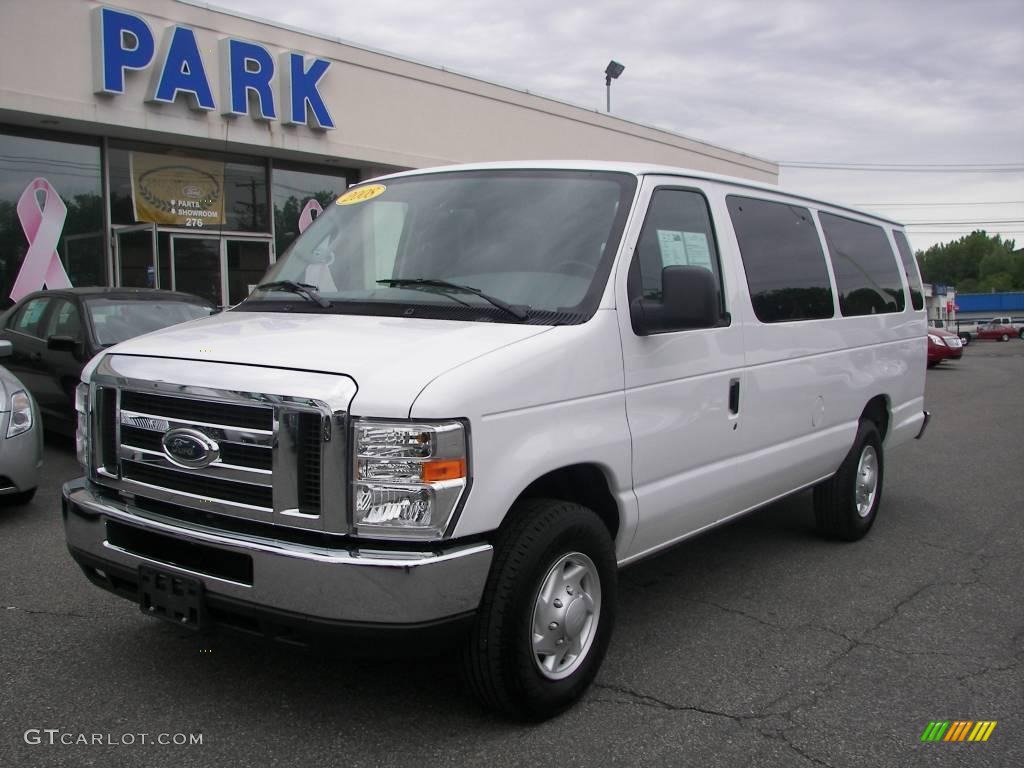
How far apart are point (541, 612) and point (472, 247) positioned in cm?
158

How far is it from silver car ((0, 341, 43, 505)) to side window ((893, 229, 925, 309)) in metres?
6.24

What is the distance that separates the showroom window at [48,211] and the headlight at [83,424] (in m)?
11.9

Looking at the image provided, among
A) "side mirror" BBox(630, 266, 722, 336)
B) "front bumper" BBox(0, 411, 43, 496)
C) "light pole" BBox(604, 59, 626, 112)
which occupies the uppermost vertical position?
"light pole" BBox(604, 59, 626, 112)

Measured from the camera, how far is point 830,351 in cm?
546

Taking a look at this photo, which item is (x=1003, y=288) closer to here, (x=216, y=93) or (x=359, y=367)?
(x=216, y=93)

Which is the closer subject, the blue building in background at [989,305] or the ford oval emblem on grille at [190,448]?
the ford oval emblem on grille at [190,448]

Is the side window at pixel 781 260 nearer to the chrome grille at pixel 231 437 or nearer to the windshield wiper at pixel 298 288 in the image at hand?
the windshield wiper at pixel 298 288

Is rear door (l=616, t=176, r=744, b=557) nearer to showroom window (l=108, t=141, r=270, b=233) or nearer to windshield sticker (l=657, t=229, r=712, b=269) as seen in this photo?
windshield sticker (l=657, t=229, r=712, b=269)

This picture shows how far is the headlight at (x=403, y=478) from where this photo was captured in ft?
9.66

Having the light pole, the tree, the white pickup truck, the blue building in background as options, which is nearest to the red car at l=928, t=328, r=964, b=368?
the light pole

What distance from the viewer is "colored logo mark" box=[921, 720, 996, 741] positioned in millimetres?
3432

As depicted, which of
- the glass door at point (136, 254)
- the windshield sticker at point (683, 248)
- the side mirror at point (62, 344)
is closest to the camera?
the windshield sticker at point (683, 248)

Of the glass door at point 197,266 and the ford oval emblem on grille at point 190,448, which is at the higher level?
the glass door at point 197,266

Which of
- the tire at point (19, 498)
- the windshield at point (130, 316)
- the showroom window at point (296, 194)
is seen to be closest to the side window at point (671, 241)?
the tire at point (19, 498)
